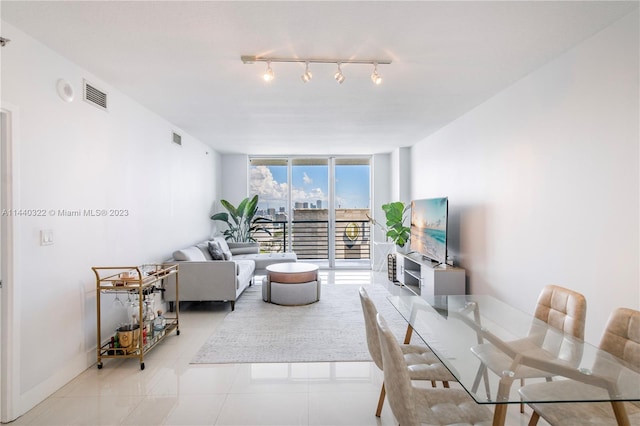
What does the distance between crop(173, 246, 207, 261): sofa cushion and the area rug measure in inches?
34.2

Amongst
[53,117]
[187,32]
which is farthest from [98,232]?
[187,32]

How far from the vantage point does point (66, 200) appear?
2.54 meters

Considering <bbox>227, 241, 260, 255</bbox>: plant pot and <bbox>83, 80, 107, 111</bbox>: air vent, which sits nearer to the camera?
<bbox>83, 80, 107, 111</bbox>: air vent

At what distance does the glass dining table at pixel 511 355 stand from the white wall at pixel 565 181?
2.13ft

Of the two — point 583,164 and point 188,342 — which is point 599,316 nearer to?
point 583,164

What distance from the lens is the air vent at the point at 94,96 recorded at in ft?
9.11

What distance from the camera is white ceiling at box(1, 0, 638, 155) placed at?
1.91 metres

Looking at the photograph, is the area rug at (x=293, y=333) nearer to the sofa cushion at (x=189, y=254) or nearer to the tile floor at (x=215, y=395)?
the tile floor at (x=215, y=395)

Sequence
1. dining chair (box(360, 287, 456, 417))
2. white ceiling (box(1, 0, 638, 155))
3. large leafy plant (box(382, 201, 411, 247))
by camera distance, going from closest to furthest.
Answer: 1. dining chair (box(360, 287, 456, 417))
2. white ceiling (box(1, 0, 638, 155))
3. large leafy plant (box(382, 201, 411, 247))

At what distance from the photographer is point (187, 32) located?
2.14 m

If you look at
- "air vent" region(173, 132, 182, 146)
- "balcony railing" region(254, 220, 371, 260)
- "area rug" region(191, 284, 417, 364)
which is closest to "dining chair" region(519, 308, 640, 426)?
"area rug" region(191, 284, 417, 364)

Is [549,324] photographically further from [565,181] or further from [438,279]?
[438,279]

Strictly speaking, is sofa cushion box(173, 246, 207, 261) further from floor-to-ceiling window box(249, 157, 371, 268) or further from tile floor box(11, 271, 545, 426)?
floor-to-ceiling window box(249, 157, 371, 268)

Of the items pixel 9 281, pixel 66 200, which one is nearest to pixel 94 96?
pixel 66 200
